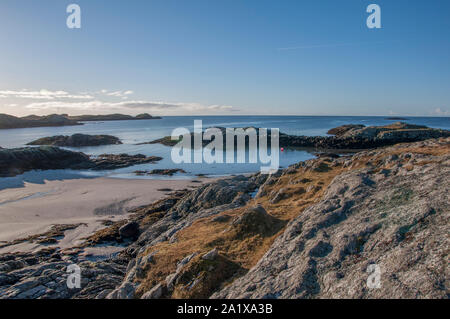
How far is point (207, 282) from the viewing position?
12602 mm

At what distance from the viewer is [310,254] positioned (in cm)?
1227

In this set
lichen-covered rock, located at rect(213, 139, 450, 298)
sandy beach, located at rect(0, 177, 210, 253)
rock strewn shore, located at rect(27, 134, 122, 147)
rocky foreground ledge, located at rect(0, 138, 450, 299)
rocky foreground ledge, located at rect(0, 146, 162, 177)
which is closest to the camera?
lichen-covered rock, located at rect(213, 139, 450, 298)

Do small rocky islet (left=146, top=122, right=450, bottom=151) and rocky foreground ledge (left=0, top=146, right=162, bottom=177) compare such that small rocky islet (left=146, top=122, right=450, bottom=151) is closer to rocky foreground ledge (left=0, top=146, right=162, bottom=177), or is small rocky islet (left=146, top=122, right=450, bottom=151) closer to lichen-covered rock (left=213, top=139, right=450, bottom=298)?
rocky foreground ledge (left=0, top=146, right=162, bottom=177)

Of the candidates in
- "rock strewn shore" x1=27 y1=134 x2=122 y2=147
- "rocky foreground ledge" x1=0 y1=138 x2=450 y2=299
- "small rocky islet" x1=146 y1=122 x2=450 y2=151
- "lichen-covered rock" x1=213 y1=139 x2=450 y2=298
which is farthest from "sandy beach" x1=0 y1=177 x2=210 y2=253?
"rock strewn shore" x1=27 y1=134 x2=122 y2=147

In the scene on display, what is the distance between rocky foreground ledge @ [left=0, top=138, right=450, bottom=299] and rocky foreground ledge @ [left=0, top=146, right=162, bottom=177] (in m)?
54.0

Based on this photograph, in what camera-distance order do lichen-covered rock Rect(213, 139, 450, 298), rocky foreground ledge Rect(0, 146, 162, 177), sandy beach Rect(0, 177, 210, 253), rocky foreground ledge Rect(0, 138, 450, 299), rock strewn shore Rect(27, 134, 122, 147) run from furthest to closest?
rock strewn shore Rect(27, 134, 122, 147) < rocky foreground ledge Rect(0, 146, 162, 177) < sandy beach Rect(0, 177, 210, 253) < rocky foreground ledge Rect(0, 138, 450, 299) < lichen-covered rock Rect(213, 139, 450, 298)

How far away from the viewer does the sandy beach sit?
31.7m

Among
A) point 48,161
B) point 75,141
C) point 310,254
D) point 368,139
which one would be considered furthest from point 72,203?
point 368,139

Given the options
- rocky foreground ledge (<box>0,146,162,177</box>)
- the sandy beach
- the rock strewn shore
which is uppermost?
the rock strewn shore

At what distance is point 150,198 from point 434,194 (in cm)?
3900

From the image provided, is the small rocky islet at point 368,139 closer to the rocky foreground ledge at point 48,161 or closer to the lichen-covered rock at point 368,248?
the rocky foreground ledge at point 48,161

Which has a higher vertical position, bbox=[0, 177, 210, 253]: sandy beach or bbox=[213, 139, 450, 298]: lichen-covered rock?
bbox=[213, 139, 450, 298]: lichen-covered rock

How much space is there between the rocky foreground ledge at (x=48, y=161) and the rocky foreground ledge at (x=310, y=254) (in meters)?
54.0
